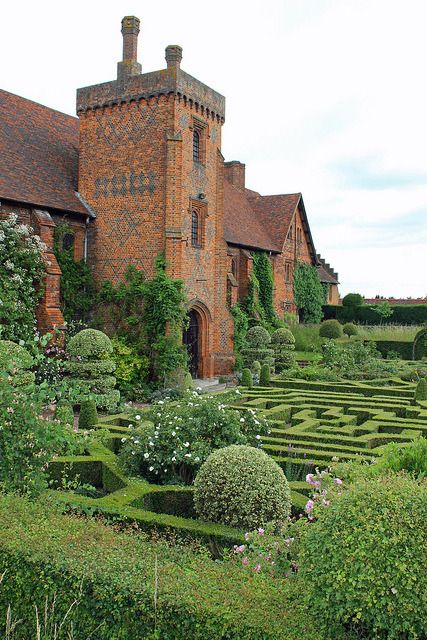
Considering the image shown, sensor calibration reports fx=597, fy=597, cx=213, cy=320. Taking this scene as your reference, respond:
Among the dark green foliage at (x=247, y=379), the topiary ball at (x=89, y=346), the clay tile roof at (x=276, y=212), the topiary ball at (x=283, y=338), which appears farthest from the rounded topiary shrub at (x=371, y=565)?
the clay tile roof at (x=276, y=212)

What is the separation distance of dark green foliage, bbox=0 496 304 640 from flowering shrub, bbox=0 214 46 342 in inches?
494

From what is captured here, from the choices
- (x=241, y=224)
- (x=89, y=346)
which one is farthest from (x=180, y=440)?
(x=241, y=224)

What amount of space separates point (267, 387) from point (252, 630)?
1402cm

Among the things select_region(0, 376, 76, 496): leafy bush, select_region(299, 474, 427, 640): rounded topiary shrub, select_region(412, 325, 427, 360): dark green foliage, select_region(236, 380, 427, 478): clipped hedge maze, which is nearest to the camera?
select_region(299, 474, 427, 640): rounded topiary shrub

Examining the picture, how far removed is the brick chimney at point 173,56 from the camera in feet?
63.3

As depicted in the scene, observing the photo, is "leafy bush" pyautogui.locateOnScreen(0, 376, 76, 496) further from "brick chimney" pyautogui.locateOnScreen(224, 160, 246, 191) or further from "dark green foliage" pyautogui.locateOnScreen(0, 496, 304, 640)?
"brick chimney" pyautogui.locateOnScreen(224, 160, 246, 191)

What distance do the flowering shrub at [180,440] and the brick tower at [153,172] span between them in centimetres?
1089

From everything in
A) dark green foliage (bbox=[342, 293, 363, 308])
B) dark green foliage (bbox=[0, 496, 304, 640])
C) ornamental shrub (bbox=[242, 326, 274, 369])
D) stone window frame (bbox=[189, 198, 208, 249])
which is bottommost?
dark green foliage (bbox=[0, 496, 304, 640])

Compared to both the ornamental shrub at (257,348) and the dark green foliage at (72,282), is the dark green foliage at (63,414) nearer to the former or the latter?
the dark green foliage at (72,282)

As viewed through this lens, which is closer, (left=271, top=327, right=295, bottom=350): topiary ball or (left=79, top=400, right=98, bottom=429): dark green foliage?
(left=79, top=400, right=98, bottom=429): dark green foliage

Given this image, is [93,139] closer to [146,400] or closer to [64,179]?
[64,179]

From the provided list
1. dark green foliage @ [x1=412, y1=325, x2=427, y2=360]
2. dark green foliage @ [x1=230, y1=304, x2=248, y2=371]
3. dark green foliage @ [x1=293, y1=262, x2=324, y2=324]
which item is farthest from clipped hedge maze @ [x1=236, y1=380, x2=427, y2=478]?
dark green foliage @ [x1=293, y1=262, x2=324, y2=324]

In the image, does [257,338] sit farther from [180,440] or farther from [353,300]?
[353,300]

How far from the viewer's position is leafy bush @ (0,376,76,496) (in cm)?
639
